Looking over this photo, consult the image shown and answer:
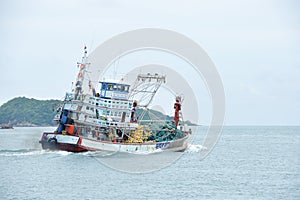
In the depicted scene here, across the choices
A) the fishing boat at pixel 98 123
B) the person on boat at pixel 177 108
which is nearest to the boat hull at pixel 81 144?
the fishing boat at pixel 98 123

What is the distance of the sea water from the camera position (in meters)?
33.8

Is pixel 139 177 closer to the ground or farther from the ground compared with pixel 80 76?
closer to the ground

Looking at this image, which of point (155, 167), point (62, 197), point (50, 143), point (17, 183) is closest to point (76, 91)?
point (50, 143)

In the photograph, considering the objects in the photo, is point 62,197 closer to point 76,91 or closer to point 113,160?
point 113,160

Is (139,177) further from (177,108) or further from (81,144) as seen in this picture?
(177,108)

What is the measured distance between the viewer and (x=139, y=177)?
4022cm

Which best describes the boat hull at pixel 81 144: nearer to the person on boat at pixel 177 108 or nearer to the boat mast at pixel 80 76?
the boat mast at pixel 80 76

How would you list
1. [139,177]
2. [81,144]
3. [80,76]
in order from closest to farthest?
[139,177] → [81,144] → [80,76]

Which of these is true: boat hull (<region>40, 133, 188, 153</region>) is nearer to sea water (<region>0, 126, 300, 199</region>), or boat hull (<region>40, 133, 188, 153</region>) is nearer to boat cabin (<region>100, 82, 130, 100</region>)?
sea water (<region>0, 126, 300, 199</region>)

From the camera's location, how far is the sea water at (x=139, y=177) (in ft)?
111

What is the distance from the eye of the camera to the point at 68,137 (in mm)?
50625

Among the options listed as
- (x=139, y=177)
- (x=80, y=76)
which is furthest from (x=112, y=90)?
(x=139, y=177)

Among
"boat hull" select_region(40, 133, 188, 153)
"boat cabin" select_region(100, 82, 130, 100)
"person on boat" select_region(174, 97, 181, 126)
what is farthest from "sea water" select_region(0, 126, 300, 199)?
"person on boat" select_region(174, 97, 181, 126)

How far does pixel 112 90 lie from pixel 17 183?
2027 centimetres
